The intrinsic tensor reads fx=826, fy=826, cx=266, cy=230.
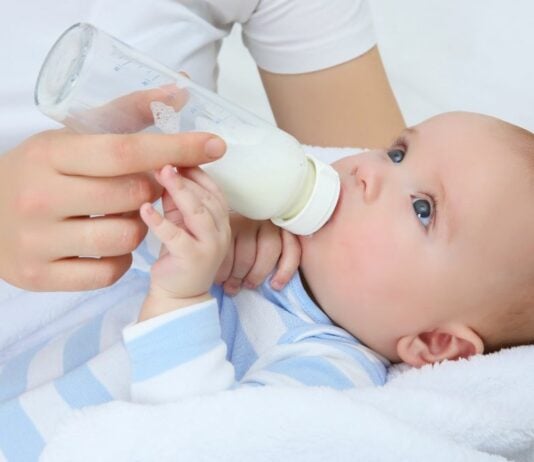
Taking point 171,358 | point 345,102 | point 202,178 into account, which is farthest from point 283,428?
point 345,102

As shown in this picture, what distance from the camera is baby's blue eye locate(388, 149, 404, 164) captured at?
850 millimetres

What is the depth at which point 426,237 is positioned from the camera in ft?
2.67

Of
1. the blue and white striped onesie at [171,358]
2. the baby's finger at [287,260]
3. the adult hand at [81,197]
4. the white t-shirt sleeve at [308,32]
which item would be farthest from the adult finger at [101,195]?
the white t-shirt sleeve at [308,32]

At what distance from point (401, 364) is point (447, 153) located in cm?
22

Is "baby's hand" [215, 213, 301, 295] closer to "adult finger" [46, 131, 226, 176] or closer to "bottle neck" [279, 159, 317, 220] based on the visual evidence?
"bottle neck" [279, 159, 317, 220]

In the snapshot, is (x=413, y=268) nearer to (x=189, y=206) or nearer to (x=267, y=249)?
(x=267, y=249)

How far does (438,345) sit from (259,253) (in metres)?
0.20

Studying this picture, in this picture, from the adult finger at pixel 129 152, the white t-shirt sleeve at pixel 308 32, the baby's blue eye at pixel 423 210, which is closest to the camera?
the adult finger at pixel 129 152

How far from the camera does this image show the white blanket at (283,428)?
2.18 feet

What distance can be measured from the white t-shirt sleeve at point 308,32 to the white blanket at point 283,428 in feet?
1.77

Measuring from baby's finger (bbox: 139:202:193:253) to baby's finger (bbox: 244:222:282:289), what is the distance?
0.17m

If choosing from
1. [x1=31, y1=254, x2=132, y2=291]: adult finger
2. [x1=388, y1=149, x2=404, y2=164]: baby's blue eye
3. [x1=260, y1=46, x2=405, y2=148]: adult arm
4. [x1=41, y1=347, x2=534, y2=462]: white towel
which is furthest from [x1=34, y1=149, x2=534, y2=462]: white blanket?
[x1=260, y1=46, x2=405, y2=148]: adult arm

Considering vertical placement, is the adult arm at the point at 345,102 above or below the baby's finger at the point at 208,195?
below

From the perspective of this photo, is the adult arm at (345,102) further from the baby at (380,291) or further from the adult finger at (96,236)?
the adult finger at (96,236)
